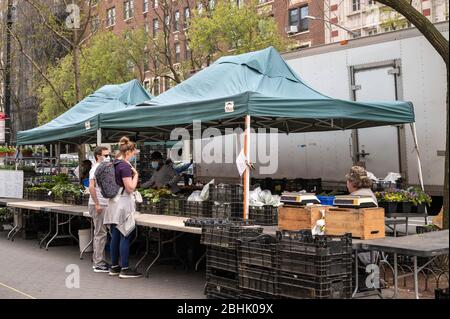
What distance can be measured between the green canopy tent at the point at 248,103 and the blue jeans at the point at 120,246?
1.82 m

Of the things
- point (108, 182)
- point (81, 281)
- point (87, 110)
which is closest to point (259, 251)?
point (108, 182)

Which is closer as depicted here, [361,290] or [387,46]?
[361,290]

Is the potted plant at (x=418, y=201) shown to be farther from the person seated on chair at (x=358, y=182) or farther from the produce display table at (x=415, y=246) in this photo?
the produce display table at (x=415, y=246)

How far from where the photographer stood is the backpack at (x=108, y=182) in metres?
8.55

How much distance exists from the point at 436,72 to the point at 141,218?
6362mm

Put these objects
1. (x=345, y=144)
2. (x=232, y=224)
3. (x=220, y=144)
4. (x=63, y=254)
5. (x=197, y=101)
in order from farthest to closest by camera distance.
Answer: (x=220, y=144)
(x=345, y=144)
(x=63, y=254)
(x=197, y=101)
(x=232, y=224)

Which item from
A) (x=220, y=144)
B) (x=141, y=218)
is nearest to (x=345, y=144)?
(x=220, y=144)

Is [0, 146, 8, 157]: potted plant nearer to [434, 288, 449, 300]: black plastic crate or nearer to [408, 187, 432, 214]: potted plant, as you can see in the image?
[408, 187, 432, 214]: potted plant

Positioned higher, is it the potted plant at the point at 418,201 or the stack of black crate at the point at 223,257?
the potted plant at the point at 418,201

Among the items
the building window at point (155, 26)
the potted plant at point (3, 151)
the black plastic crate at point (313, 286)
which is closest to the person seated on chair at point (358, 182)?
the black plastic crate at point (313, 286)

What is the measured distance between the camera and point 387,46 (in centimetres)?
1196

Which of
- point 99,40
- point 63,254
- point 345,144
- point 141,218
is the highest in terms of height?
point 99,40

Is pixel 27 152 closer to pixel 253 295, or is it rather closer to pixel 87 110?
pixel 87 110
